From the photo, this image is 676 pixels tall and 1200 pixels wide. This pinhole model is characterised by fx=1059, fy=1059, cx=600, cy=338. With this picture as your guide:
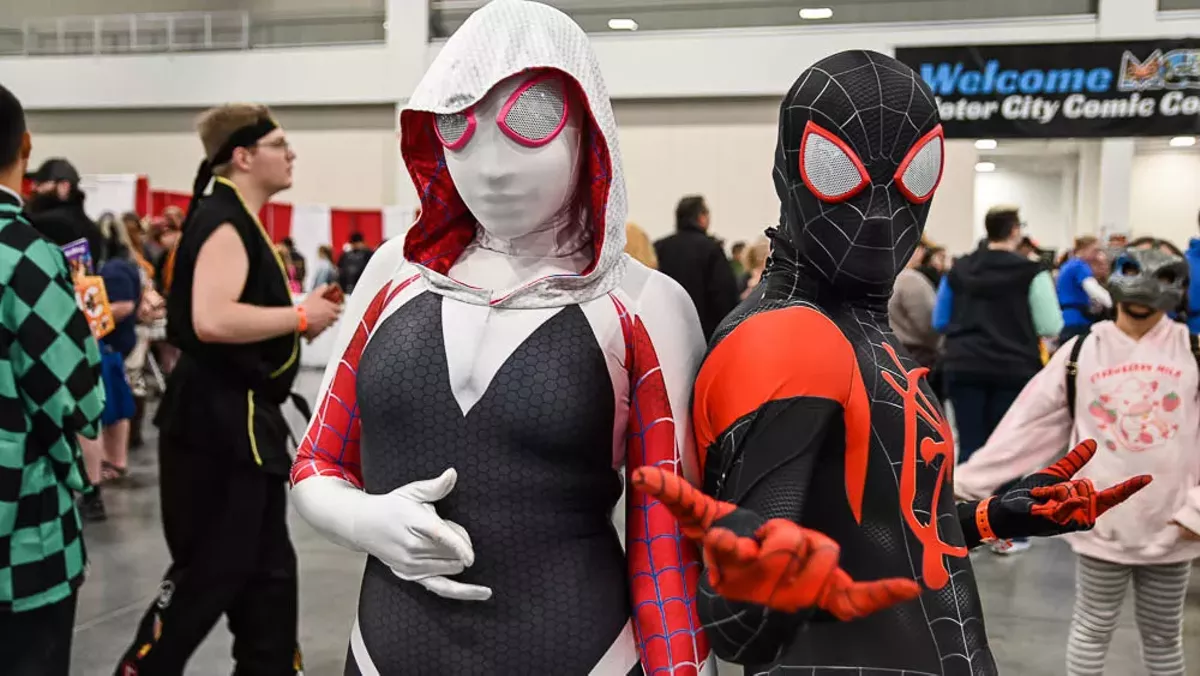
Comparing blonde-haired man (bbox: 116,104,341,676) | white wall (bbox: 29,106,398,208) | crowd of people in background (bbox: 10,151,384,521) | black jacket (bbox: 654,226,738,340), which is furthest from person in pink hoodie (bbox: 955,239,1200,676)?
white wall (bbox: 29,106,398,208)

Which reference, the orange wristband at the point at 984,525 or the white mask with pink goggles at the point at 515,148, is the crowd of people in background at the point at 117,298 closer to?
the white mask with pink goggles at the point at 515,148

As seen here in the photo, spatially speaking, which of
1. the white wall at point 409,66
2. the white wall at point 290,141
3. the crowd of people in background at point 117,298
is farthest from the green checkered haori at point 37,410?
the white wall at point 290,141

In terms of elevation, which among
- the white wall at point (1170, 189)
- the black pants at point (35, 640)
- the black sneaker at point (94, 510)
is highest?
the white wall at point (1170, 189)

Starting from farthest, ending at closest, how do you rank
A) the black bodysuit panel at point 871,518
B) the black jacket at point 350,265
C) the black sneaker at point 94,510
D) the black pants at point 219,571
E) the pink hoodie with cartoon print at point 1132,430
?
the black jacket at point 350,265 < the black sneaker at point 94,510 < the pink hoodie with cartoon print at point 1132,430 < the black pants at point 219,571 < the black bodysuit panel at point 871,518

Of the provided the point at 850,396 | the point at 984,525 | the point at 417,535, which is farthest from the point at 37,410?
the point at 984,525

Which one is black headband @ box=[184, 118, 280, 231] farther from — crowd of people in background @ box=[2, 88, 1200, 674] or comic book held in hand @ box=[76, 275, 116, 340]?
comic book held in hand @ box=[76, 275, 116, 340]

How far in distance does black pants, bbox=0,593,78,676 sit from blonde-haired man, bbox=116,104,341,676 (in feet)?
1.10

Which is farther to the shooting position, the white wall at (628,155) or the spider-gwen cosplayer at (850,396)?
the white wall at (628,155)

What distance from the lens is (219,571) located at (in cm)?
237

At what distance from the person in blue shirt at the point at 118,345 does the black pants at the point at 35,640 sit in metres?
3.31

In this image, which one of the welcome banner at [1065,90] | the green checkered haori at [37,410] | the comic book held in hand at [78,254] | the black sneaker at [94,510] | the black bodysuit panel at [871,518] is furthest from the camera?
the welcome banner at [1065,90]

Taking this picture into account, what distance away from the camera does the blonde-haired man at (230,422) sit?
7.73 ft

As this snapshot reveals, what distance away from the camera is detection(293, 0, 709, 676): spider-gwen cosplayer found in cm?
123

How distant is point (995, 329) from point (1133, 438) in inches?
76.7
